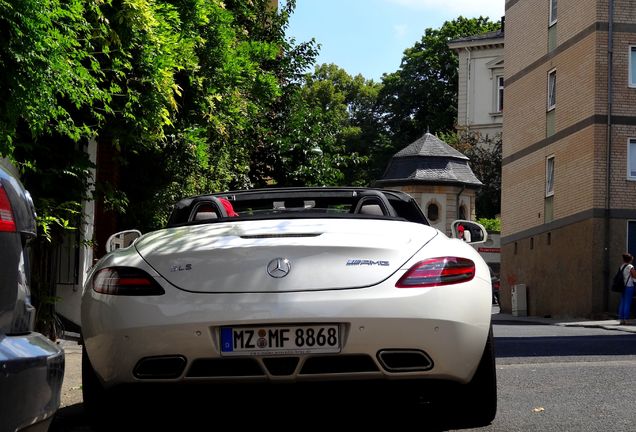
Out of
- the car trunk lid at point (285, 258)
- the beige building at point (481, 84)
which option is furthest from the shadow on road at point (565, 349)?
the beige building at point (481, 84)

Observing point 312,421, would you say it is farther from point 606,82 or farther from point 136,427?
point 606,82

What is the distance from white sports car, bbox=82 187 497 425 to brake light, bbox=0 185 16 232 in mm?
2204

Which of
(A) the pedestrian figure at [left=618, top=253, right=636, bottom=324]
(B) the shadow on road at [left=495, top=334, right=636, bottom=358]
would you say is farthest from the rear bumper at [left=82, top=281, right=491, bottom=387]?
(A) the pedestrian figure at [left=618, top=253, right=636, bottom=324]

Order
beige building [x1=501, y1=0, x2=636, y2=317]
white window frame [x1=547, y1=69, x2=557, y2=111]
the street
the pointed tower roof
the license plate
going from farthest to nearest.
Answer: the pointed tower roof → white window frame [x1=547, y1=69, x2=557, y2=111] → beige building [x1=501, y1=0, x2=636, y2=317] → the street → the license plate

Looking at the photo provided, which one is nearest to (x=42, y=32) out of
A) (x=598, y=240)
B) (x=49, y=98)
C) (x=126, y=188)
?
(x=49, y=98)

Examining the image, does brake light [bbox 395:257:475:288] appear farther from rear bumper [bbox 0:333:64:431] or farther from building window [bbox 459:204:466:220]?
building window [bbox 459:204:466:220]

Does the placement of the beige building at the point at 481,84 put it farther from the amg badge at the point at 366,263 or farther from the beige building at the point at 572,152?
the amg badge at the point at 366,263

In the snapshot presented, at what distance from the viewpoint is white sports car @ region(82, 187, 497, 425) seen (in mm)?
5738

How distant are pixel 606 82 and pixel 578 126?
181cm

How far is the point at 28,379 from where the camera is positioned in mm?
3527

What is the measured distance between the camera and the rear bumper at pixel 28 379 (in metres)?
3.38

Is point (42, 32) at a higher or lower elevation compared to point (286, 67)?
lower

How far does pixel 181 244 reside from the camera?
6184 mm

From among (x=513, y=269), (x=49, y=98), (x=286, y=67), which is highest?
(x=286, y=67)
